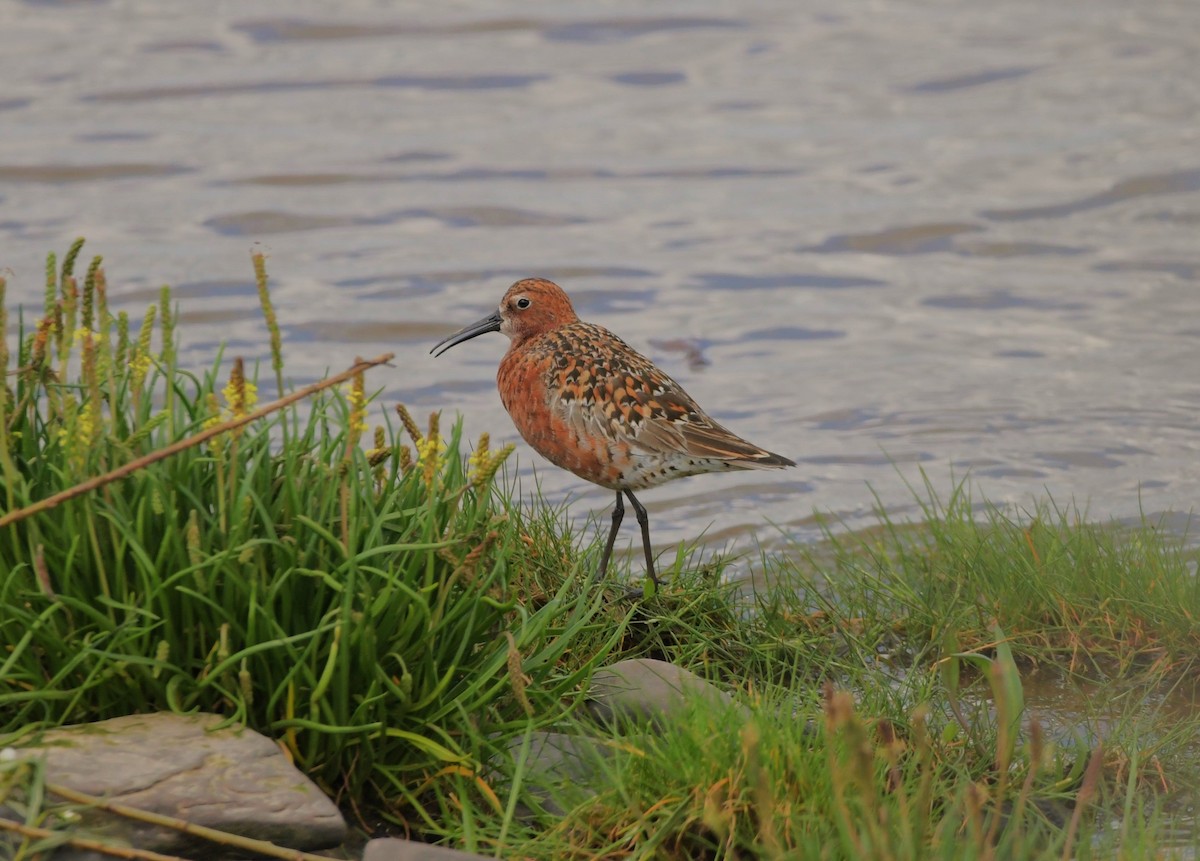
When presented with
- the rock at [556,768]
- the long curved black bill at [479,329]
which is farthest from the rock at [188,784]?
the long curved black bill at [479,329]

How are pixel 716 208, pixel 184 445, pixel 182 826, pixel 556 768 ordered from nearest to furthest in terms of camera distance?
pixel 184 445 < pixel 182 826 < pixel 556 768 < pixel 716 208

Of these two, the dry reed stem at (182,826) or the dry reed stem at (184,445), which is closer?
the dry reed stem at (184,445)

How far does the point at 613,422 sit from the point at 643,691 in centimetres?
145

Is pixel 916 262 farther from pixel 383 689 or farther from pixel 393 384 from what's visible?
pixel 383 689

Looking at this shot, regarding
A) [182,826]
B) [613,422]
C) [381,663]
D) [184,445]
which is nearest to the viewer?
[184,445]

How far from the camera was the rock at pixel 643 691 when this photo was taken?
5.11m

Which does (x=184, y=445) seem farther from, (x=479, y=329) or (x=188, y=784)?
(x=479, y=329)

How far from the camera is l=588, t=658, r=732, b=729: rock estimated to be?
511cm

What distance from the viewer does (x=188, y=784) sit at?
434cm

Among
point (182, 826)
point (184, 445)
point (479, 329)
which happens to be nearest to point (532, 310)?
point (479, 329)

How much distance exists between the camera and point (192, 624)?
459 centimetres

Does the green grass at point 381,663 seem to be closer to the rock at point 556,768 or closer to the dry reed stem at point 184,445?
the rock at point 556,768

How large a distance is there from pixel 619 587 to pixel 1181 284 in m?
8.74

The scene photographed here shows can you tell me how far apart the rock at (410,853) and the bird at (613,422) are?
1984mm
